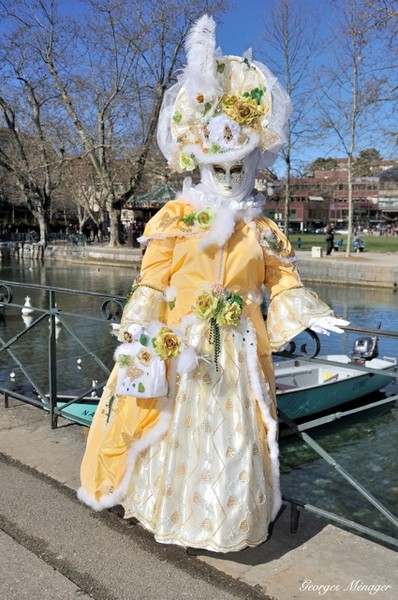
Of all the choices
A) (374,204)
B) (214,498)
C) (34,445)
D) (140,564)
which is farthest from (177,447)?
(374,204)

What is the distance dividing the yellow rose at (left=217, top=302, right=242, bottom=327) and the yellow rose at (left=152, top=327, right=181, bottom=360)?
0.62 feet

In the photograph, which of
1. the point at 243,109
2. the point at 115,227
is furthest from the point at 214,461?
the point at 115,227

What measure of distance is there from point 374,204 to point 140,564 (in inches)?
3774

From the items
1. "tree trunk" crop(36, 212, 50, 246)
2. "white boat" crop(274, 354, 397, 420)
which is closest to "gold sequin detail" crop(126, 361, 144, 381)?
"white boat" crop(274, 354, 397, 420)

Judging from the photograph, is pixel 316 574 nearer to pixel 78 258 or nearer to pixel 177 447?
pixel 177 447

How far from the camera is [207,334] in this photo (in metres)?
2.23

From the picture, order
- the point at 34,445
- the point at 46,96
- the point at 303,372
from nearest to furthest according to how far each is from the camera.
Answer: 1. the point at 34,445
2. the point at 303,372
3. the point at 46,96

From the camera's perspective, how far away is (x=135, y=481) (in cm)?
223

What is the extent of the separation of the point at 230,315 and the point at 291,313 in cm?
30

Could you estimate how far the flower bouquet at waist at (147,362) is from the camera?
6.98 ft

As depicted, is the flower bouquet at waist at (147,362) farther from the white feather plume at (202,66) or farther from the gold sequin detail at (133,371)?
the white feather plume at (202,66)

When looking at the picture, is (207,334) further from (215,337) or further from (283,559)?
(283,559)

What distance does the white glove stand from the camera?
7.08 feet

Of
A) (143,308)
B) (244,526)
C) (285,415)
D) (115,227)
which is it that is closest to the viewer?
(244,526)
